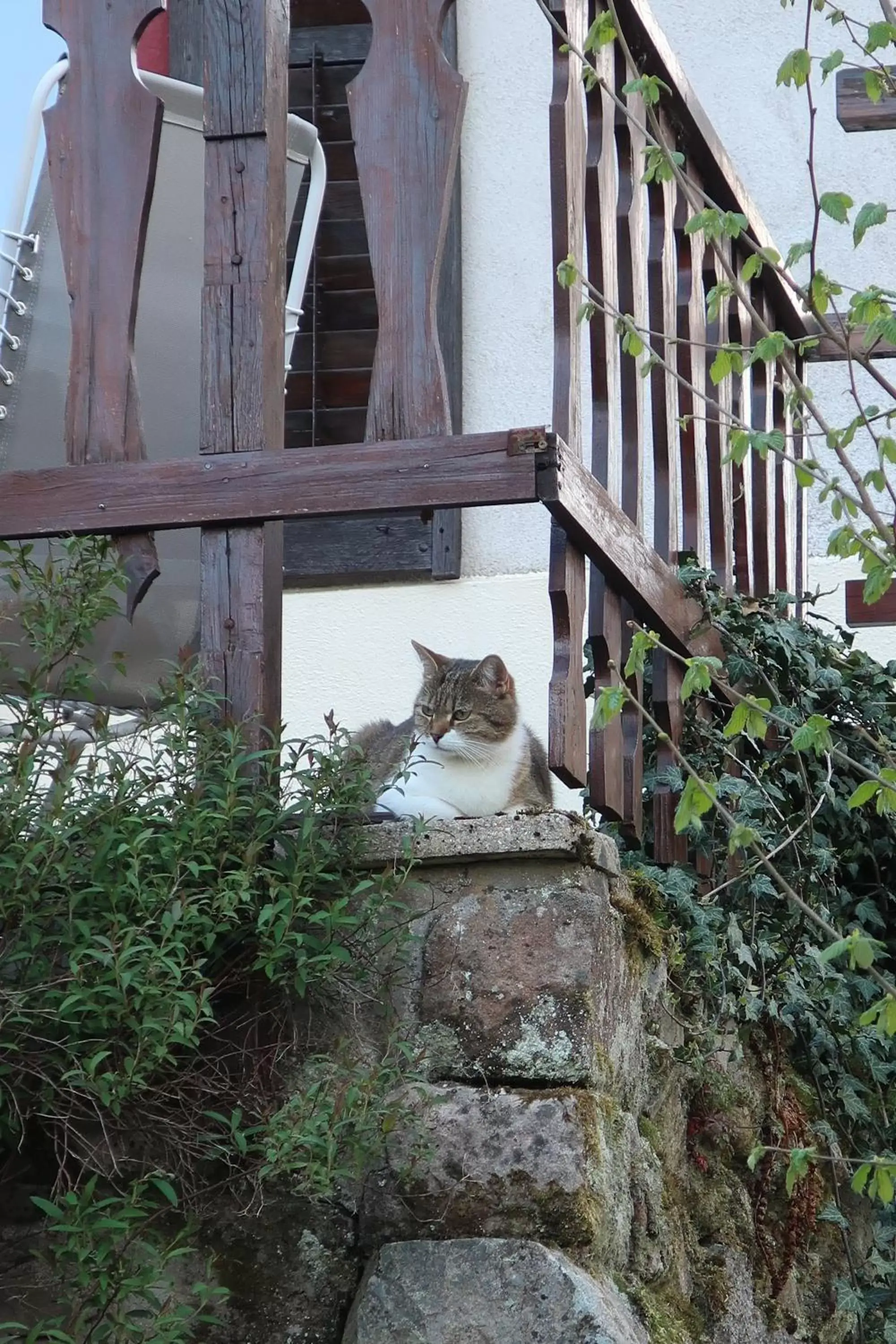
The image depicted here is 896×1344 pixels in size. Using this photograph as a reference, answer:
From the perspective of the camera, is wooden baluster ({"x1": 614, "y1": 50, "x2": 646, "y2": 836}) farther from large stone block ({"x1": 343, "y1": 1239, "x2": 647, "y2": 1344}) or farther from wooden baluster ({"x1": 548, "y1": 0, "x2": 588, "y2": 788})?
large stone block ({"x1": 343, "y1": 1239, "x2": 647, "y2": 1344})

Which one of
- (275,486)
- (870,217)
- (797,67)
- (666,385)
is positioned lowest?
(275,486)

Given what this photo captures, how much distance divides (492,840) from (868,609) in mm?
2308

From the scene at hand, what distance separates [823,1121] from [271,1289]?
131cm

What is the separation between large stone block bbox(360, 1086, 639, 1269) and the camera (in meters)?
2.38

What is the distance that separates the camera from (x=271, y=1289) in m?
2.42

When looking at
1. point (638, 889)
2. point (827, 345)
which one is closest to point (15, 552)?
point (638, 889)

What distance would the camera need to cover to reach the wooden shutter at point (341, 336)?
5.62 m

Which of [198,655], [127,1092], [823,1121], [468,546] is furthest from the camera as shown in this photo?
[468,546]

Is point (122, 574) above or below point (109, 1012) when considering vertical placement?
above

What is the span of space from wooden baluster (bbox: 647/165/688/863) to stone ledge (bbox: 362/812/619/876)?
688mm

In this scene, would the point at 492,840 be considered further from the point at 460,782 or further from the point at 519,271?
the point at 519,271

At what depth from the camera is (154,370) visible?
3.57m

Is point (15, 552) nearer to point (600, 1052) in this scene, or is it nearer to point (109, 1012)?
point (109, 1012)

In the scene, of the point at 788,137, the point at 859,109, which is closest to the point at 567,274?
the point at 859,109
